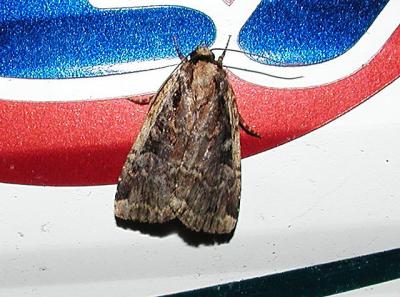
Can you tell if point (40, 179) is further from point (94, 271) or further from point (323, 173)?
point (323, 173)

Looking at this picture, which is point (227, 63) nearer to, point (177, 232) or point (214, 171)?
point (214, 171)

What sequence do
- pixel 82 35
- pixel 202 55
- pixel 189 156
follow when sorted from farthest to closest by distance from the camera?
pixel 189 156 → pixel 202 55 → pixel 82 35

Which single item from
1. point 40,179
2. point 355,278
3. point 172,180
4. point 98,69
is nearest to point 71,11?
point 98,69

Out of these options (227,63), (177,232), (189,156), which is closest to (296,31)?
(227,63)

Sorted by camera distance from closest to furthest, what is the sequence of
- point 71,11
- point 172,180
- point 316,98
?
point 71,11
point 316,98
point 172,180

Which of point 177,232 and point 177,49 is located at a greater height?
point 177,49

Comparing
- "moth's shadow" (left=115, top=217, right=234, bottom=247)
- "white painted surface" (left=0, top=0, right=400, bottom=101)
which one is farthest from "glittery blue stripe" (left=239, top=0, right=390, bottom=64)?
"moth's shadow" (left=115, top=217, right=234, bottom=247)

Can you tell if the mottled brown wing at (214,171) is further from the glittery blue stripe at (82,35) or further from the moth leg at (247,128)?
the glittery blue stripe at (82,35)

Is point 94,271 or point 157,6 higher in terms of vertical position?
point 157,6
